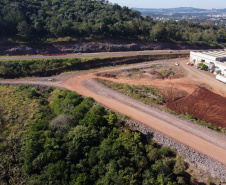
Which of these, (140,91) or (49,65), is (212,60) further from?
(49,65)

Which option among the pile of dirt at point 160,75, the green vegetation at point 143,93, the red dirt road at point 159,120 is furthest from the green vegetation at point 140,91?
the pile of dirt at point 160,75

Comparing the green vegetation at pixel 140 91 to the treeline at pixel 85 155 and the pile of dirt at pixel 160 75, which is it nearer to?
the pile of dirt at pixel 160 75

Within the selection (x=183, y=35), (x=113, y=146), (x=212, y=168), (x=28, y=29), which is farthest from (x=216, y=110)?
(x=28, y=29)

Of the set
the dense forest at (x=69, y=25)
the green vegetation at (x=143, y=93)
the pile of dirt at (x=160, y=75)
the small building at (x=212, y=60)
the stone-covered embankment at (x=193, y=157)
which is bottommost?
the stone-covered embankment at (x=193, y=157)

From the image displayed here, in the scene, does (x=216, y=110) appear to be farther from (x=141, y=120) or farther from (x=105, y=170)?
(x=105, y=170)

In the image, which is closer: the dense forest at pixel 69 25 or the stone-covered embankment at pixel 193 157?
the stone-covered embankment at pixel 193 157

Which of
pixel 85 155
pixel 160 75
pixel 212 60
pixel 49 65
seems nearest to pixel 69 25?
pixel 49 65

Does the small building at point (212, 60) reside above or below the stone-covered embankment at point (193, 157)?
above
